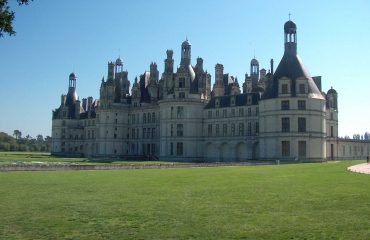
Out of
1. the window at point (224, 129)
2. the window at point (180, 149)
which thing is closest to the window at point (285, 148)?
the window at point (224, 129)

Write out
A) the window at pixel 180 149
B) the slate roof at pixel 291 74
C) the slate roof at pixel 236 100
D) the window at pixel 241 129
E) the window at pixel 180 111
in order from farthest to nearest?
1. the window at pixel 180 149
2. the window at pixel 180 111
3. the window at pixel 241 129
4. the slate roof at pixel 236 100
5. the slate roof at pixel 291 74

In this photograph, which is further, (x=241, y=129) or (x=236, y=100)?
(x=236, y=100)

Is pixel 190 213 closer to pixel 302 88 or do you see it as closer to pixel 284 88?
pixel 284 88

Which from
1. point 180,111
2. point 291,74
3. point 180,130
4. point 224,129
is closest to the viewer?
point 291,74

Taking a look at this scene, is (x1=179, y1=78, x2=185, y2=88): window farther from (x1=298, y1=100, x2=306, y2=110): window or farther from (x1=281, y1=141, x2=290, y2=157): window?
(x1=298, y1=100, x2=306, y2=110): window

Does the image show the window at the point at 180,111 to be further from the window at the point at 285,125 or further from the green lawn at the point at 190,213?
the green lawn at the point at 190,213

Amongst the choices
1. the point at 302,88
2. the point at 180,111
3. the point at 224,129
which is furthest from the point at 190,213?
the point at 180,111

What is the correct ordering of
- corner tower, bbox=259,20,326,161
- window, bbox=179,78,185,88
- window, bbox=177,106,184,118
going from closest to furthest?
corner tower, bbox=259,20,326,161 → window, bbox=179,78,185,88 → window, bbox=177,106,184,118

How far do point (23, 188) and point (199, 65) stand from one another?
221 ft

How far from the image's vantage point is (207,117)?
8494 cm

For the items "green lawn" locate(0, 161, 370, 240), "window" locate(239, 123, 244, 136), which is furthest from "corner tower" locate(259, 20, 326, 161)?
"green lawn" locate(0, 161, 370, 240)

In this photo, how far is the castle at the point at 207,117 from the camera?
68688 mm

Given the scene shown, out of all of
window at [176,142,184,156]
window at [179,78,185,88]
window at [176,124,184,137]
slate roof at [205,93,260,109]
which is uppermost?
window at [179,78,185,88]

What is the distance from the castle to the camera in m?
68.7
